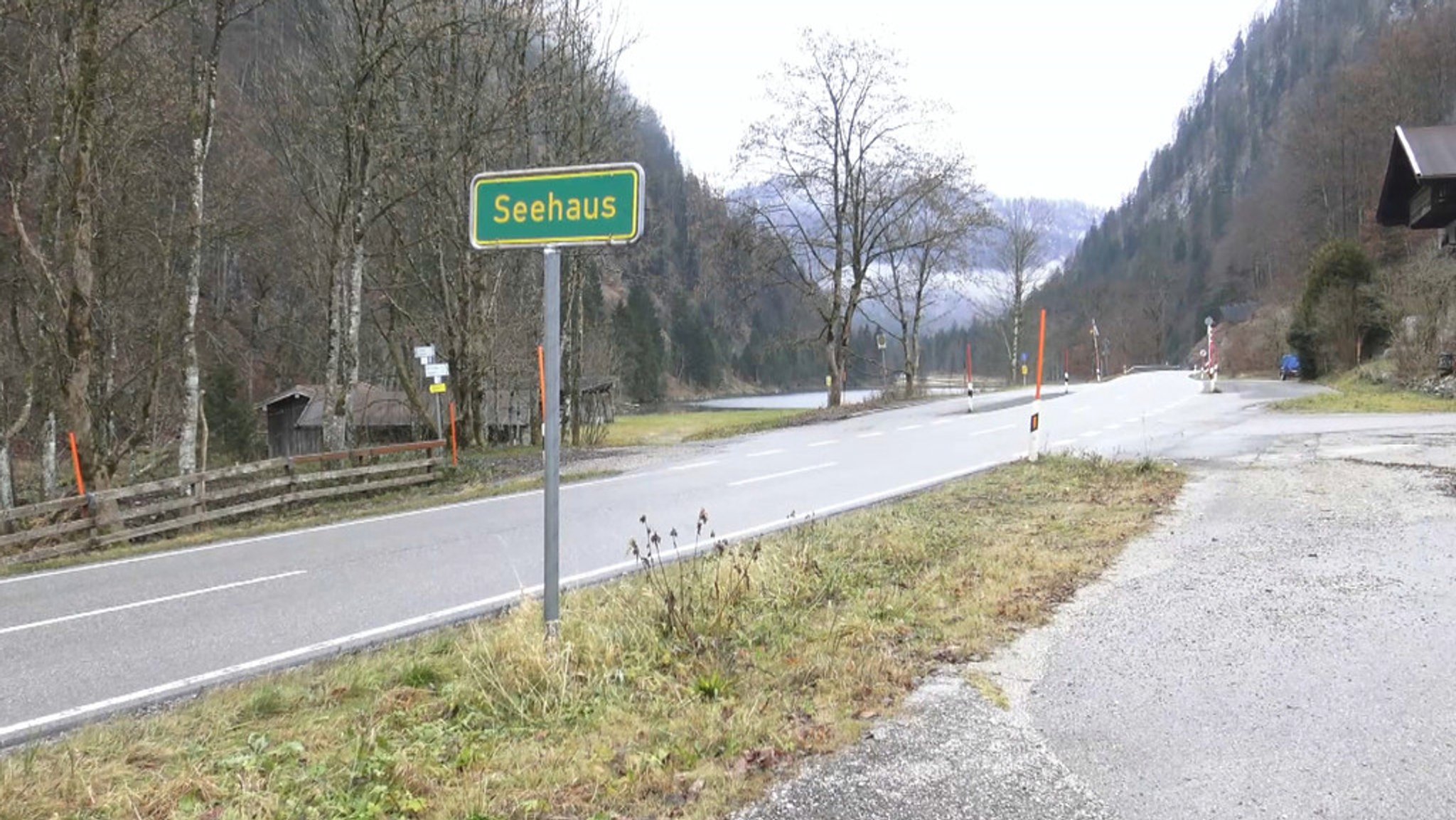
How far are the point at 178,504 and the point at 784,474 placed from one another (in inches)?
367

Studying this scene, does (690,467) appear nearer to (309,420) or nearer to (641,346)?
(309,420)

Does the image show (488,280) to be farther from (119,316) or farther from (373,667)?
(373,667)

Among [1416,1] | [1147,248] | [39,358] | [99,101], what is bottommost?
[39,358]

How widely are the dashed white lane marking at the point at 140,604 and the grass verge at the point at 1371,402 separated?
22416 mm

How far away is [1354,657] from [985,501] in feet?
17.8

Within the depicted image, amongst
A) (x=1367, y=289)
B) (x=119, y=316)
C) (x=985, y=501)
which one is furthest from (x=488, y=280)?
(x=1367, y=289)

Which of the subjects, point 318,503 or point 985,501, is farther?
point 318,503

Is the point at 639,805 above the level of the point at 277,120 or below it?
below

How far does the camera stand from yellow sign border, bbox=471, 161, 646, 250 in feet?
13.4

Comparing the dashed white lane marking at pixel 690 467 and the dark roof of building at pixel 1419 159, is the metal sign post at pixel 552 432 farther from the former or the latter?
the dark roof of building at pixel 1419 159

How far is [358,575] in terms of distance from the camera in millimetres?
8164

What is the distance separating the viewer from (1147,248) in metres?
127

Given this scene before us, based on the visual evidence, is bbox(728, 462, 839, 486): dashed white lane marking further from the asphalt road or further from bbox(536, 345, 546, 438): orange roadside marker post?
bbox(536, 345, 546, 438): orange roadside marker post

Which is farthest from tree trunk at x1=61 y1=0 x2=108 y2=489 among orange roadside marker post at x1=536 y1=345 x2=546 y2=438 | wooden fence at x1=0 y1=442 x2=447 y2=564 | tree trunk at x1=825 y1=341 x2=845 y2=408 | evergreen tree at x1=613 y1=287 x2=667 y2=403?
evergreen tree at x1=613 y1=287 x2=667 y2=403
